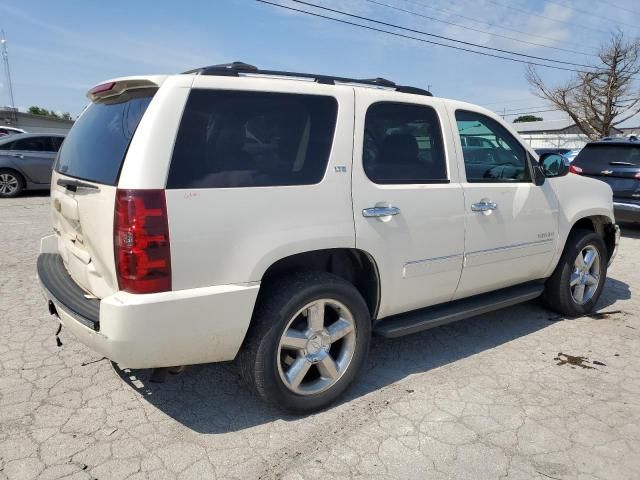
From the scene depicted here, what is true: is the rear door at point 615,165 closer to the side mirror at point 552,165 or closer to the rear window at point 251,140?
the side mirror at point 552,165

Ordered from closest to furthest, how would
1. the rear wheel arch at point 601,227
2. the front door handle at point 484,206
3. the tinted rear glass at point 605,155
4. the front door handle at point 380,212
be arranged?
the front door handle at point 380,212 → the front door handle at point 484,206 → the rear wheel arch at point 601,227 → the tinted rear glass at point 605,155

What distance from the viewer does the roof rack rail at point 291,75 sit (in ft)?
8.48

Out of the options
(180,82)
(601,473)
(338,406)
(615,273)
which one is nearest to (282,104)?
(180,82)

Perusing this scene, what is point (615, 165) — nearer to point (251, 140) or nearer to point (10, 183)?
point (251, 140)

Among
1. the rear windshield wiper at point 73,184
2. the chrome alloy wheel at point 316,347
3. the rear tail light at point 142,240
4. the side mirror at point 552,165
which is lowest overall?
the chrome alloy wheel at point 316,347

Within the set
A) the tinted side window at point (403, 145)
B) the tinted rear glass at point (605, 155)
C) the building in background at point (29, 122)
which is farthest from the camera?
the building in background at point (29, 122)

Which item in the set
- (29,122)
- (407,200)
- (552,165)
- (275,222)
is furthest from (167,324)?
(29,122)

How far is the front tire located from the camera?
264cm

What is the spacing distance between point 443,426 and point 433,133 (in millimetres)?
1924

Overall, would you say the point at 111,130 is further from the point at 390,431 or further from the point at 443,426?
the point at 443,426

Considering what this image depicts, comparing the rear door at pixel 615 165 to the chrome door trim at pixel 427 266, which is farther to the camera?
the rear door at pixel 615 165

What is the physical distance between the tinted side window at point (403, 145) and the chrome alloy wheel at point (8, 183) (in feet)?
37.9

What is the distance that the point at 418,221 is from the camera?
3139mm

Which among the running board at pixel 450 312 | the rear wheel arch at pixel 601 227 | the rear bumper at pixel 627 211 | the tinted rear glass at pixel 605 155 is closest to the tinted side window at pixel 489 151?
the running board at pixel 450 312
